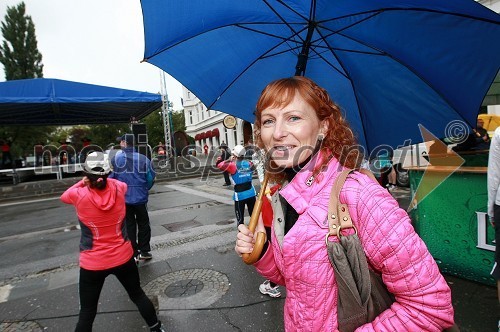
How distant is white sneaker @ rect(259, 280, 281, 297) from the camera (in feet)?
11.8

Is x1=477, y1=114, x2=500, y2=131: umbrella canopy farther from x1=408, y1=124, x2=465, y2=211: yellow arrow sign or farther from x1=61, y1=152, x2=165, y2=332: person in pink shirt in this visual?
x1=61, y1=152, x2=165, y2=332: person in pink shirt

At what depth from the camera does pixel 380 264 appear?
1039 mm

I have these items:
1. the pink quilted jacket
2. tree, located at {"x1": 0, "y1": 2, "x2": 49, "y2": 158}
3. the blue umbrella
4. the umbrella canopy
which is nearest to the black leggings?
the blue umbrella

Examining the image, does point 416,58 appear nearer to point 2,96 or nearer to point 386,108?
point 386,108

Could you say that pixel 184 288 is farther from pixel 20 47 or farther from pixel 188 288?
pixel 20 47

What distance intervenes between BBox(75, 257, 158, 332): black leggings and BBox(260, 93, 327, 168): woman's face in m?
2.18

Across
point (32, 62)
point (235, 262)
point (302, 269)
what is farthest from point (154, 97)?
point (32, 62)

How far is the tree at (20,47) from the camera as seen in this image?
31.7 meters

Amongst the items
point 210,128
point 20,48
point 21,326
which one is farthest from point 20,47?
point 21,326

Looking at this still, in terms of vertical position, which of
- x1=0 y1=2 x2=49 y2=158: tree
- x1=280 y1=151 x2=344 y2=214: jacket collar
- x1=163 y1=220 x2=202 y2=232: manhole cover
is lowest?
x1=163 y1=220 x2=202 y2=232: manhole cover

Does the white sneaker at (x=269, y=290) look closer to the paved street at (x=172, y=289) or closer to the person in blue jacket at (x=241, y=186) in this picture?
the paved street at (x=172, y=289)

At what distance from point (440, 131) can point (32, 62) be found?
41149mm

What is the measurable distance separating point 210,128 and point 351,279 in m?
50.8

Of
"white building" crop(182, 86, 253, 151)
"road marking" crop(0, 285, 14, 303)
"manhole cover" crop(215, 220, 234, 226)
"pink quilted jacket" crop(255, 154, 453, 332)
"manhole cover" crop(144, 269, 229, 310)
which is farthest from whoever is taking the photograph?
"white building" crop(182, 86, 253, 151)
